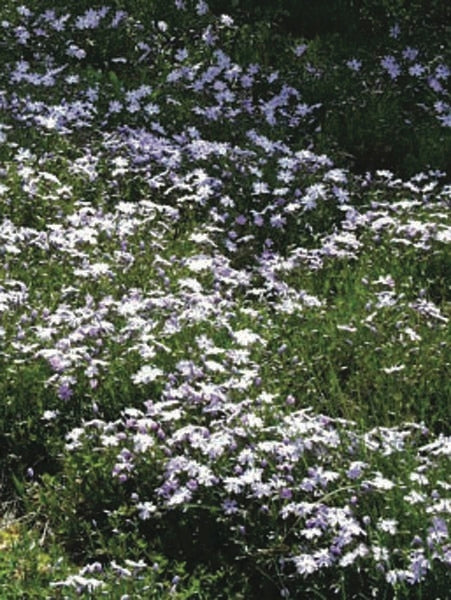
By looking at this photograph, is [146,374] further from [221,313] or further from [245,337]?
[221,313]

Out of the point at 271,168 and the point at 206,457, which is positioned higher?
the point at 271,168

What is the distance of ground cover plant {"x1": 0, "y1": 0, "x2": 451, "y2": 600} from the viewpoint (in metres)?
3.93

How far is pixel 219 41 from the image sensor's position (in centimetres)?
950

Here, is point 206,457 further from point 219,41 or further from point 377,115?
point 219,41

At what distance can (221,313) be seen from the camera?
538cm

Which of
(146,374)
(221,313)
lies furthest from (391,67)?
(146,374)

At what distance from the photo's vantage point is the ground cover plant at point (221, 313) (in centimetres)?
393

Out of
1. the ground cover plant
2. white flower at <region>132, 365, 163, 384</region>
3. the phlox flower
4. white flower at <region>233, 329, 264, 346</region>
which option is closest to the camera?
the ground cover plant

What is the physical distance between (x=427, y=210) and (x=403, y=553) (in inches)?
149

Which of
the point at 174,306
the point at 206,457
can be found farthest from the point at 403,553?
the point at 174,306

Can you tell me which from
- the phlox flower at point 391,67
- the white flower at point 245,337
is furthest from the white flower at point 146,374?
the phlox flower at point 391,67

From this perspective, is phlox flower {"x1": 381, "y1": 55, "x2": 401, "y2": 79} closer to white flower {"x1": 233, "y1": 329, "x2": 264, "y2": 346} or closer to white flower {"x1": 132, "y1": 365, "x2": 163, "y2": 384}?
white flower {"x1": 233, "y1": 329, "x2": 264, "y2": 346}

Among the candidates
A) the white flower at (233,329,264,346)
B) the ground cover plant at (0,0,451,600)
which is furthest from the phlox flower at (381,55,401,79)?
the white flower at (233,329,264,346)

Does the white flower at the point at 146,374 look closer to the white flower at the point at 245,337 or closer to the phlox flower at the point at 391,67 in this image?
the white flower at the point at 245,337
